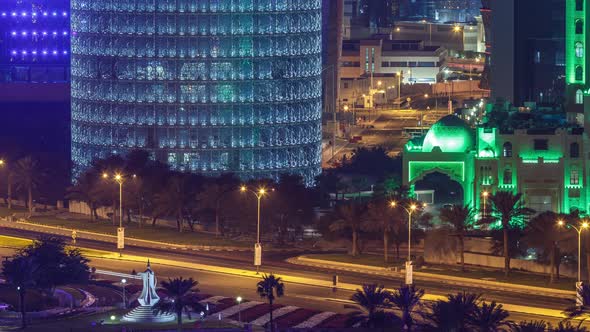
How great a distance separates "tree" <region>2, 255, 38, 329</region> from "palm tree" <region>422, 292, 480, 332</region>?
3352cm

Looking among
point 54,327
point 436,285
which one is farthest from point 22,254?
point 436,285

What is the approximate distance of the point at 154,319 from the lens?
591 ft

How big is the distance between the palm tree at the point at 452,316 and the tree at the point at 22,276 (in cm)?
3352

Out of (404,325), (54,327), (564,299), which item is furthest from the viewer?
(564,299)

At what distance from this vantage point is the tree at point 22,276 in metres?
179

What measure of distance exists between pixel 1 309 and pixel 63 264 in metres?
11.8

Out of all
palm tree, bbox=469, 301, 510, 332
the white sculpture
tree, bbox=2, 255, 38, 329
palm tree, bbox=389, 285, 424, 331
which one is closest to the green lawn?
tree, bbox=2, 255, 38, 329

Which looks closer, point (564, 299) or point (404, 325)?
point (404, 325)

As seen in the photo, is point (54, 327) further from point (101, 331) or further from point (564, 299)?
point (564, 299)

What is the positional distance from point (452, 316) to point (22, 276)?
3823 cm

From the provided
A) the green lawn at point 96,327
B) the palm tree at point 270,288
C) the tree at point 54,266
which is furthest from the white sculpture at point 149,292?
the tree at point 54,266

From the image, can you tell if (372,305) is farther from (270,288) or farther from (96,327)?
(96,327)

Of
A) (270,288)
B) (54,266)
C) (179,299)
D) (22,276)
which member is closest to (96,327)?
(22,276)

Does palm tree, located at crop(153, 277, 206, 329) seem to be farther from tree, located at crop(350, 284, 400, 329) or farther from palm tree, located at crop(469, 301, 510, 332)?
palm tree, located at crop(469, 301, 510, 332)
